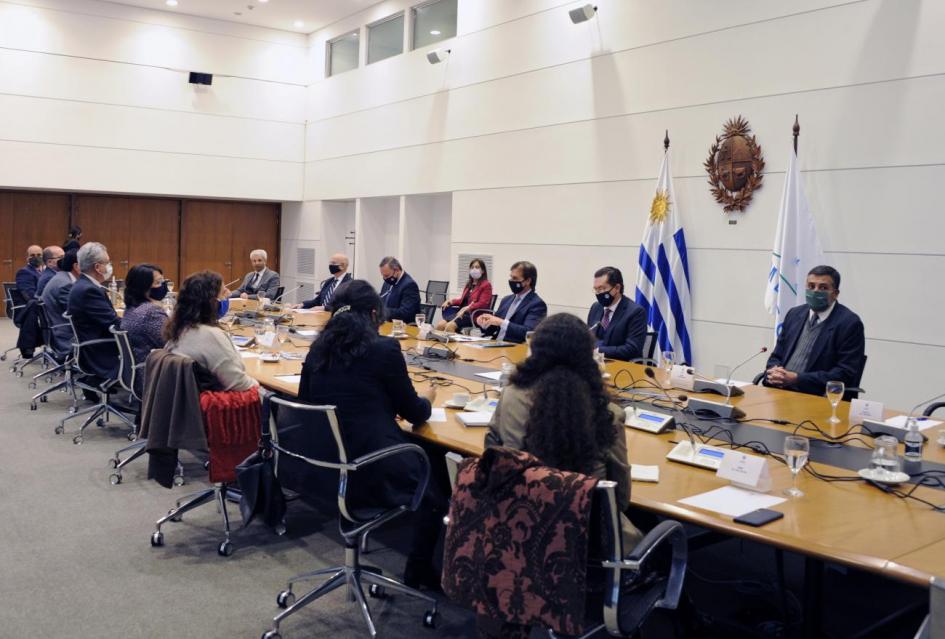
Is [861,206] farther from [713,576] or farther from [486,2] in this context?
[486,2]

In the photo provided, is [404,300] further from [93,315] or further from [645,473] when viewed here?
[645,473]

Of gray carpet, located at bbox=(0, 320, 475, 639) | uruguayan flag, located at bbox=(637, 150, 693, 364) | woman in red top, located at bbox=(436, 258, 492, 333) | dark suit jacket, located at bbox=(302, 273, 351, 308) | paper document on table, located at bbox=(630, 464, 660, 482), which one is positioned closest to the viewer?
paper document on table, located at bbox=(630, 464, 660, 482)

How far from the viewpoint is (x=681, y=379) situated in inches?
165

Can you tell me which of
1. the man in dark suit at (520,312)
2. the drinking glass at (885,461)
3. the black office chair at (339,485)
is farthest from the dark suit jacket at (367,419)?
the man in dark suit at (520,312)

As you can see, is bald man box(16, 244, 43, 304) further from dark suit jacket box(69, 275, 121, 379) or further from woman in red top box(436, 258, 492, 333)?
woman in red top box(436, 258, 492, 333)

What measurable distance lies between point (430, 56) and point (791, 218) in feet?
18.3

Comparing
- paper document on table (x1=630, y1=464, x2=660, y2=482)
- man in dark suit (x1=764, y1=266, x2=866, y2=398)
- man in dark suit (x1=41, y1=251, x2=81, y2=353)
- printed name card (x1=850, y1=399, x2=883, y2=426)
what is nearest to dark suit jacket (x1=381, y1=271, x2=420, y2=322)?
man in dark suit (x1=41, y1=251, x2=81, y2=353)

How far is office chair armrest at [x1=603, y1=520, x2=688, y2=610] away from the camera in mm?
2129

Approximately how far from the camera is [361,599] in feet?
9.66

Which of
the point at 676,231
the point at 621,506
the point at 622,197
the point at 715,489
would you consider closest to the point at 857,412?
the point at 715,489

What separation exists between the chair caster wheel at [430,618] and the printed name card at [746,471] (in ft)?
3.77

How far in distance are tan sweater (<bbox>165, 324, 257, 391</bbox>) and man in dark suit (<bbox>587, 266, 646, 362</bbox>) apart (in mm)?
2486

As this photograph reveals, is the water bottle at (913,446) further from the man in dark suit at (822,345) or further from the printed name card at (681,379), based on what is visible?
the man in dark suit at (822,345)

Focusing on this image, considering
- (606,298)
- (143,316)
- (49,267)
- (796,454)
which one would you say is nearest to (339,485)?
(796,454)
